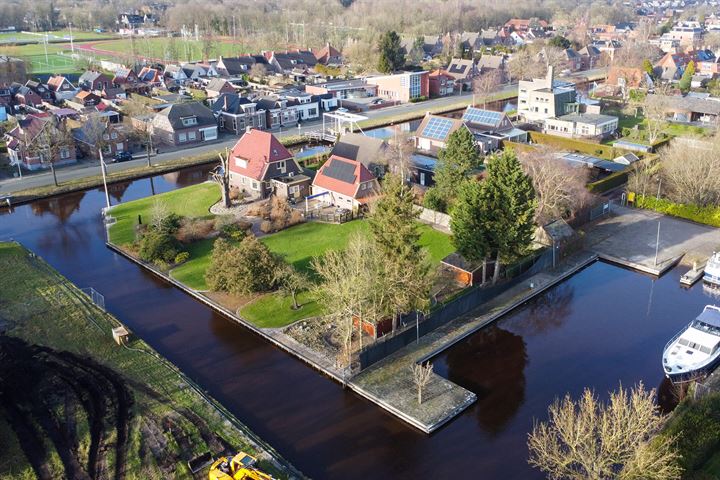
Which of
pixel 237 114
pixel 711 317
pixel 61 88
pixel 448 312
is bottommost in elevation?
pixel 448 312

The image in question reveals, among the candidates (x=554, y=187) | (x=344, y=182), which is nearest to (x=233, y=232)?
(x=344, y=182)

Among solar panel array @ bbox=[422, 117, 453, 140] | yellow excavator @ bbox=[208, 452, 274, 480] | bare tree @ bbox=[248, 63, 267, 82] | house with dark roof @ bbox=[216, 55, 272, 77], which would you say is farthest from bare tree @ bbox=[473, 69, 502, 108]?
yellow excavator @ bbox=[208, 452, 274, 480]

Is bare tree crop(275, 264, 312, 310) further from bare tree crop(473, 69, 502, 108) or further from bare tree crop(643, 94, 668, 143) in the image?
bare tree crop(473, 69, 502, 108)

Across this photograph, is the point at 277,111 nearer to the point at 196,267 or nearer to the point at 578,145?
the point at 578,145

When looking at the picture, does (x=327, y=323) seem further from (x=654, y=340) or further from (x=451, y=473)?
(x=654, y=340)

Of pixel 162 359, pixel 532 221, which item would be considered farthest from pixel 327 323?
pixel 532 221

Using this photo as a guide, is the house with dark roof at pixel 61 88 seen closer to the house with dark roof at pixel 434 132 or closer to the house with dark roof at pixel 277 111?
the house with dark roof at pixel 277 111
